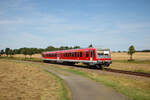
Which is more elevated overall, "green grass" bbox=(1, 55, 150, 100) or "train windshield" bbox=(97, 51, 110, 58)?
"train windshield" bbox=(97, 51, 110, 58)

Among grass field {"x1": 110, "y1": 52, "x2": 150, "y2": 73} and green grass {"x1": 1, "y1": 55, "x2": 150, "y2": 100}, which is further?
grass field {"x1": 110, "y1": 52, "x2": 150, "y2": 73}

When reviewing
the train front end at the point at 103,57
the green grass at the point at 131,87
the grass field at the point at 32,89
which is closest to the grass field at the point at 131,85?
the green grass at the point at 131,87

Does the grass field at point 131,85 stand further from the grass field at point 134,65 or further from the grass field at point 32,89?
the grass field at point 134,65

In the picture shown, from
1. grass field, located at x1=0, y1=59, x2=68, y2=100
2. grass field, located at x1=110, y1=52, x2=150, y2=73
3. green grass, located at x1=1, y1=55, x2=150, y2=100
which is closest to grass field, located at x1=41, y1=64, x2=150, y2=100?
green grass, located at x1=1, y1=55, x2=150, y2=100

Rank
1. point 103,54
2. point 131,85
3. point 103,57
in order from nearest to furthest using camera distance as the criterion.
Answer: point 131,85, point 103,57, point 103,54

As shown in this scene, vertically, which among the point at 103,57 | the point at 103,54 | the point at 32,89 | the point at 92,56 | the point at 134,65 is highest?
the point at 103,54

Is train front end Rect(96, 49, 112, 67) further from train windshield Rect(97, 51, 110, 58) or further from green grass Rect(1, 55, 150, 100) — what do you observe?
green grass Rect(1, 55, 150, 100)

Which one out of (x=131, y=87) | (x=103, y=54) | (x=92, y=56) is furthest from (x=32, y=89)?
(x=103, y=54)

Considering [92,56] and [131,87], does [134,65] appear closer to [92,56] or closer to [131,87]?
[92,56]

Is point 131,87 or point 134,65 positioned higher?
point 134,65

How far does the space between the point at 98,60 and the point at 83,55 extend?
3.59m

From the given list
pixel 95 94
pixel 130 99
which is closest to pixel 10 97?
pixel 95 94

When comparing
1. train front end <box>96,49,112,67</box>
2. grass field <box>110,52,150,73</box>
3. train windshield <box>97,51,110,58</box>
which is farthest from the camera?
grass field <box>110,52,150,73</box>

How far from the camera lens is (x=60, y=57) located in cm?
3462
